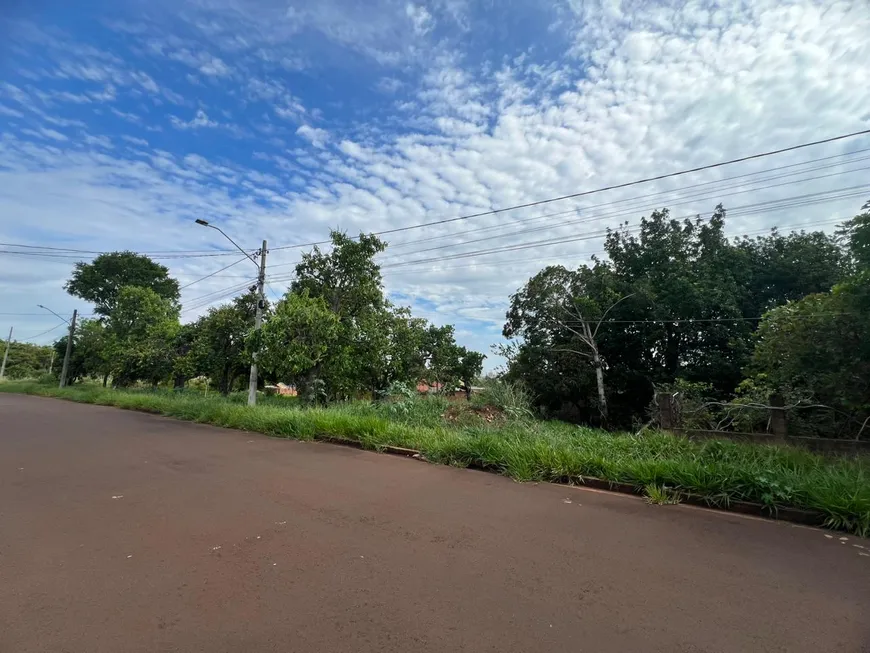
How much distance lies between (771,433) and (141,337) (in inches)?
1134

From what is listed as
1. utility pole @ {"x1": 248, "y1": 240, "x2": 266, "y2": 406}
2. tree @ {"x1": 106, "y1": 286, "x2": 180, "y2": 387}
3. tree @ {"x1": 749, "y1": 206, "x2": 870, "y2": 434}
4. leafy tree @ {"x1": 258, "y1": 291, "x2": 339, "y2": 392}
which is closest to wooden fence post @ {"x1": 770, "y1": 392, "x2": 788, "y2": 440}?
tree @ {"x1": 749, "y1": 206, "x2": 870, "y2": 434}

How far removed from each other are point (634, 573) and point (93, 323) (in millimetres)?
37453

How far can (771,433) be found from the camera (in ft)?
26.0

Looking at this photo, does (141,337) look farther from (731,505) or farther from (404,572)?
(731,505)

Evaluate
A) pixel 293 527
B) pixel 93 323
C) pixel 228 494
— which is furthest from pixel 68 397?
pixel 293 527

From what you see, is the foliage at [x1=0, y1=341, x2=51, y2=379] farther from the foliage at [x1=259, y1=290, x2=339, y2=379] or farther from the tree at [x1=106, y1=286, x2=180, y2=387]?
the foliage at [x1=259, y1=290, x2=339, y2=379]

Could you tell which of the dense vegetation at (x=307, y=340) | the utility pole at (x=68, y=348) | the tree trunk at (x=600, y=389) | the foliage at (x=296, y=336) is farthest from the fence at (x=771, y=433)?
the utility pole at (x=68, y=348)

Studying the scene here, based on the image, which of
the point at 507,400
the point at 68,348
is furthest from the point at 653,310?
the point at 68,348

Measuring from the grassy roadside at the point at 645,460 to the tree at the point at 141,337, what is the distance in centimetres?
1635

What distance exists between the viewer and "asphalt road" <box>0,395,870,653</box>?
248cm

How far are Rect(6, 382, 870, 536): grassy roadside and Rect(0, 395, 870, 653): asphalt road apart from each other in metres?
0.40

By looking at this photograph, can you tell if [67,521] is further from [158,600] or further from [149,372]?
[149,372]

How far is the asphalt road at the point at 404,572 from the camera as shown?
2.48 meters

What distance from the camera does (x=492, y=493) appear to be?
545 centimetres
